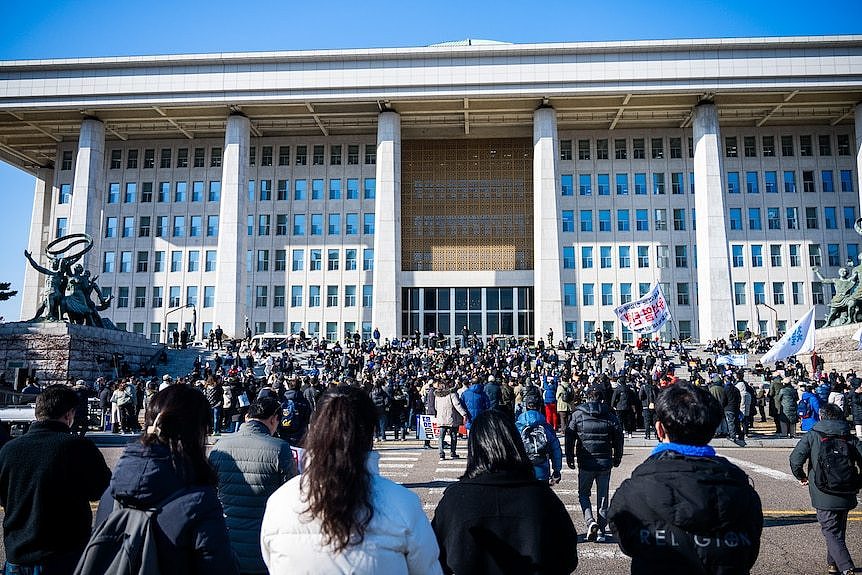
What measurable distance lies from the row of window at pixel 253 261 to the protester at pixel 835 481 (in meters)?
52.6

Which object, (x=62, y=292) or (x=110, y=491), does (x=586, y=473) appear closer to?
(x=110, y=491)

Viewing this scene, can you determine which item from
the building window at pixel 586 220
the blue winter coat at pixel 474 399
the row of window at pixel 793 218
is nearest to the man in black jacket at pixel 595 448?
the blue winter coat at pixel 474 399

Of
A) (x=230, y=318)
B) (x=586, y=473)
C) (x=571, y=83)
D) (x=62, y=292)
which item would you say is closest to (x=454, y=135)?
(x=571, y=83)

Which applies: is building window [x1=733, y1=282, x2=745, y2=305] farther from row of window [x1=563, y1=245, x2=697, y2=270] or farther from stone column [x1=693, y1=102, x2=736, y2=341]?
stone column [x1=693, y1=102, x2=736, y2=341]

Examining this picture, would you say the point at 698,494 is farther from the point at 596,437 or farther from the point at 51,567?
the point at 596,437

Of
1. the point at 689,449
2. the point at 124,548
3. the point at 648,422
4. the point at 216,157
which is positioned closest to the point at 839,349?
the point at 648,422

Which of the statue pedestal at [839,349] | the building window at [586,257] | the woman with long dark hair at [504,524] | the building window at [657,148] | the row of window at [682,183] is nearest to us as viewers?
the woman with long dark hair at [504,524]

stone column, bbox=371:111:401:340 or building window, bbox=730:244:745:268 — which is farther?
building window, bbox=730:244:745:268

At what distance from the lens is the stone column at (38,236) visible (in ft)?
197

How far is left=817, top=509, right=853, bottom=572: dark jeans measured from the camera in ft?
20.0

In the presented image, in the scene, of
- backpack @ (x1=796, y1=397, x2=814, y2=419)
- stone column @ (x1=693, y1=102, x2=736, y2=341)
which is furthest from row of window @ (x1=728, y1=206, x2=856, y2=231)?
backpack @ (x1=796, y1=397, x2=814, y2=419)

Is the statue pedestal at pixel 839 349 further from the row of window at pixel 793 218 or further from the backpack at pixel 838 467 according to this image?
the backpack at pixel 838 467

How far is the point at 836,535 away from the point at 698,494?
3.83m

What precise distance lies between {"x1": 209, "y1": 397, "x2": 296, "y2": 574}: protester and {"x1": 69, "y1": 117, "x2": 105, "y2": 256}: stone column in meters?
54.2
